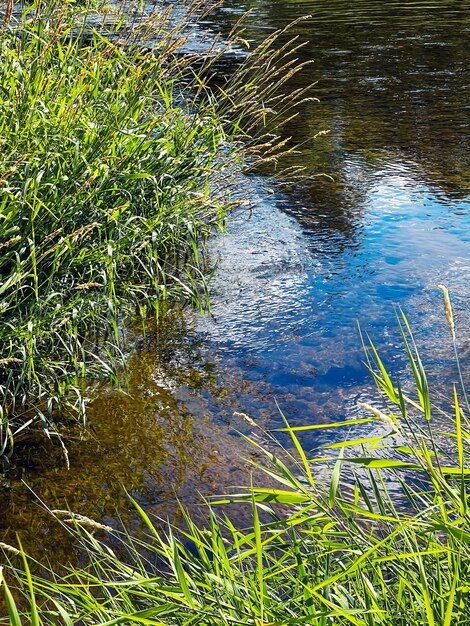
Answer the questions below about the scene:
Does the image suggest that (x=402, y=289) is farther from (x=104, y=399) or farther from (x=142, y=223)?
(x=104, y=399)

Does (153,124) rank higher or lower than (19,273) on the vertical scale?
higher

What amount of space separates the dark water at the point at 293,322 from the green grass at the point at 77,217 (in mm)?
190

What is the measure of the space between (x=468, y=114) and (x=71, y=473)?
5454mm

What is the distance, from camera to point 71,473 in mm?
3078

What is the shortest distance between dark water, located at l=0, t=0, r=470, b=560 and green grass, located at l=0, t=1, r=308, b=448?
0.62ft

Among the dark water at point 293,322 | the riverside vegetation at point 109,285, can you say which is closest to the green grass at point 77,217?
the riverside vegetation at point 109,285

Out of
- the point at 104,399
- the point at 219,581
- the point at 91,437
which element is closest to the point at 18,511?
the point at 91,437

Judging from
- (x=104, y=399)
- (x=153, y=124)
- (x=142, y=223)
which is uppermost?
(x=153, y=124)

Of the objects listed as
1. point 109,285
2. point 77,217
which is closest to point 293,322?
point 109,285

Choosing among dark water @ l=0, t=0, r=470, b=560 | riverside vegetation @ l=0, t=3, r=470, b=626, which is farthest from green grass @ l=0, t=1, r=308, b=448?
dark water @ l=0, t=0, r=470, b=560

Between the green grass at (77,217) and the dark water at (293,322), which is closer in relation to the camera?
the dark water at (293,322)

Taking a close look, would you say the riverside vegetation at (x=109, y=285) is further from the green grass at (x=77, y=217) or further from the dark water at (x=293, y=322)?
the dark water at (x=293, y=322)

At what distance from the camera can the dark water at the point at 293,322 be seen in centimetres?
305

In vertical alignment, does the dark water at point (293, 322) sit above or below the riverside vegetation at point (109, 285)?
below
